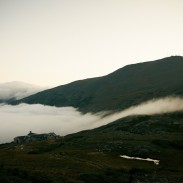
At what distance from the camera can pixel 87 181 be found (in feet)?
261

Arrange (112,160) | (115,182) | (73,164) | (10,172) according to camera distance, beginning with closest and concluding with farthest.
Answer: (10,172), (115,182), (73,164), (112,160)

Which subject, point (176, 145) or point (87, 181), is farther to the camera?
point (176, 145)

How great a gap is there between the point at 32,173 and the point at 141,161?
6316cm

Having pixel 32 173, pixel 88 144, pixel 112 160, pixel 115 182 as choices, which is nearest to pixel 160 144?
pixel 88 144

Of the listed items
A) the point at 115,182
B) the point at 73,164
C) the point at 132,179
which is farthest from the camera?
the point at 73,164

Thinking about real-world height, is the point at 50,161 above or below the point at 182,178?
above

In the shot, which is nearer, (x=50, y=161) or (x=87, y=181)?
(x=87, y=181)

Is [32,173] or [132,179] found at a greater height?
[32,173]

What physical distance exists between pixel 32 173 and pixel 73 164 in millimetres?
28930

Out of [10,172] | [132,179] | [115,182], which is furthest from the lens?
[132,179]

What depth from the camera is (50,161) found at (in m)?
108

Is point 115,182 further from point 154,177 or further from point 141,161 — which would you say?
point 141,161

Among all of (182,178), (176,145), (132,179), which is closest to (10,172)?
(132,179)

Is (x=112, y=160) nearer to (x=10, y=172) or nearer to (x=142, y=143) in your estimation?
(x=142, y=143)
